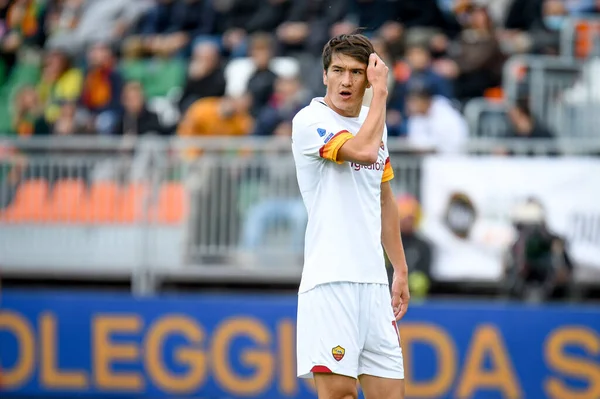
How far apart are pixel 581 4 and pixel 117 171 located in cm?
630

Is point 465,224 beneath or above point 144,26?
beneath

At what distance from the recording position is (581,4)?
1491 cm

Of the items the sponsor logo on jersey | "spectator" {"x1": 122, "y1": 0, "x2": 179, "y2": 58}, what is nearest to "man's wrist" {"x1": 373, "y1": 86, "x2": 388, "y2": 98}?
the sponsor logo on jersey

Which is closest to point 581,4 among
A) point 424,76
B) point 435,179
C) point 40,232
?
point 424,76

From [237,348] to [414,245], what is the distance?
2189 mm

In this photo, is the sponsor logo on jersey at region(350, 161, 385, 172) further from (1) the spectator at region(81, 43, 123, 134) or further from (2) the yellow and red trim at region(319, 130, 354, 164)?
(1) the spectator at region(81, 43, 123, 134)

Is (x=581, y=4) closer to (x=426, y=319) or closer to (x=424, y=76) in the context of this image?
(x=424, y=76)

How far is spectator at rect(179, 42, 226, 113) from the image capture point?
14.4 m

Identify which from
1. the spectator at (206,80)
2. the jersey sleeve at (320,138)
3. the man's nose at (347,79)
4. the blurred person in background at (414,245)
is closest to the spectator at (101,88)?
the spectator at (206,80)

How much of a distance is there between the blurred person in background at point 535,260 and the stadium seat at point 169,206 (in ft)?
11.5

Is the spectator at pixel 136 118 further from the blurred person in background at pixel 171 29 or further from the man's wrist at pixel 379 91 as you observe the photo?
the man's wrist at pixel 379 91

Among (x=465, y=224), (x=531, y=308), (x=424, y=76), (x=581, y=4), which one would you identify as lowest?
(x=531, y=308)

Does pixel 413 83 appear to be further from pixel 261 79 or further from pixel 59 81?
pixel 59 81

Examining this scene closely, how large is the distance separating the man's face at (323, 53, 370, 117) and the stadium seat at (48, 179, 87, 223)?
24.3 feet
